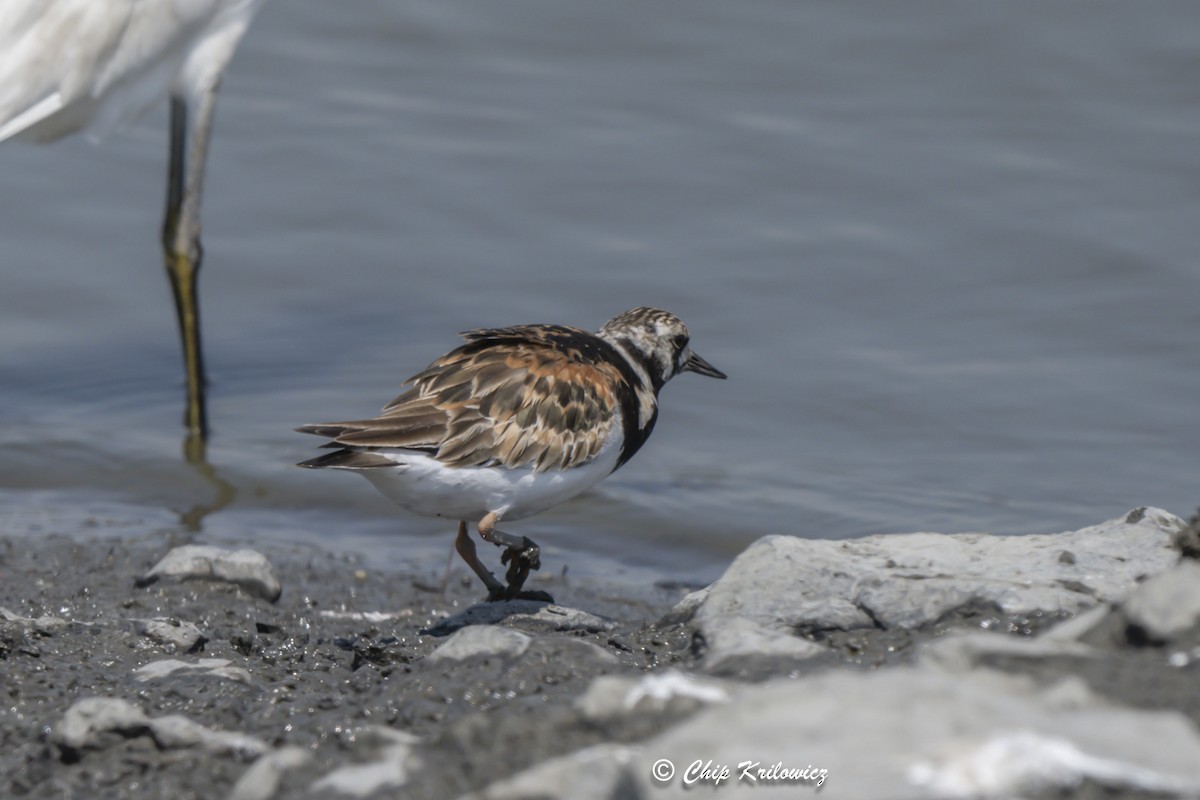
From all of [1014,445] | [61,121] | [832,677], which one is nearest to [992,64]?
[1014,445]

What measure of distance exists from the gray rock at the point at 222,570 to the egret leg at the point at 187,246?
2081 mm

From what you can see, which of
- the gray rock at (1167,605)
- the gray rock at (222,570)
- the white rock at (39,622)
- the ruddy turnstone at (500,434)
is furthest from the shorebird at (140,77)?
the gray rock at (1167,605)

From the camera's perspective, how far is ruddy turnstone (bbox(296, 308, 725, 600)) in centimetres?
497

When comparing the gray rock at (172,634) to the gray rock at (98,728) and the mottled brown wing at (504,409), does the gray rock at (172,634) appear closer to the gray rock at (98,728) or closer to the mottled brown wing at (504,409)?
the mottled brown wing at (504,409)

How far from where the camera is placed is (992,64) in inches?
442

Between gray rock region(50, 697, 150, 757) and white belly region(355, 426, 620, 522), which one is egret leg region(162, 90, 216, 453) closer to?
white belly region(355, 426, 620, 522)

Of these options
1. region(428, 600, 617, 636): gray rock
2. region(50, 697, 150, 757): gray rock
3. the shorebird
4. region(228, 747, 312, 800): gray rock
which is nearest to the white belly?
region(428, 600, 617, 636): gray rock

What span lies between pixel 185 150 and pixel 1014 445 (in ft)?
13.5

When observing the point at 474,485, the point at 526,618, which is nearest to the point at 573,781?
the point at 526,618

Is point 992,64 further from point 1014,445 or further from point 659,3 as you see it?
point 1014,445

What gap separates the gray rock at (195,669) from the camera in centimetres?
420

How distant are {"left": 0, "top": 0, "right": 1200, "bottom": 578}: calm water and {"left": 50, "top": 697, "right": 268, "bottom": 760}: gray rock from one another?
3123 millimetres

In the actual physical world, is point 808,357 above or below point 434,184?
below

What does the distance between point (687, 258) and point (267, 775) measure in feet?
21.2
